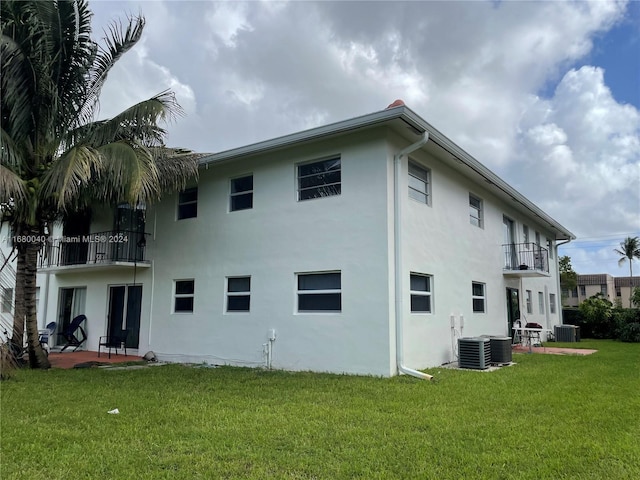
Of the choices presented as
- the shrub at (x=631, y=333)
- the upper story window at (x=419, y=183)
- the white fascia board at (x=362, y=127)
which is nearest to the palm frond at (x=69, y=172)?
the white fascia board at (x=362, y=127)

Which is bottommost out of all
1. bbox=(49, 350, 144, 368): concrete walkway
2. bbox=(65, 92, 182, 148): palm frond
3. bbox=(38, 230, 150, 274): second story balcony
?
bbox=(49, 350, 144, 368): concrete walkway

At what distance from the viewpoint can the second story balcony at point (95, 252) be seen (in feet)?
41.9

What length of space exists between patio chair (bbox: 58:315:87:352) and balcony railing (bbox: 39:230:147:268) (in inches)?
69.3

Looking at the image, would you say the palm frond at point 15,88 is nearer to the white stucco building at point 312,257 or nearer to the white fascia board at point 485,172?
the white stucco building at point 312,257

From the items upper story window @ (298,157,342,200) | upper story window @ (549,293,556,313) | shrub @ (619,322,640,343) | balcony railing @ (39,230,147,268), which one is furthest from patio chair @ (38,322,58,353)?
shrub @ (619,322,640,343)

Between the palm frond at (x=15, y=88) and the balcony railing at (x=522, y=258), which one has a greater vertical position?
the palm frond at (x=15, y=88)

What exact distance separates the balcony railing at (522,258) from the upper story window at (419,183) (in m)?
6.15

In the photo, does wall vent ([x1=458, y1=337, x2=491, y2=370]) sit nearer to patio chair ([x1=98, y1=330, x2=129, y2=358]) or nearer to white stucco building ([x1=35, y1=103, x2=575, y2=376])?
white stucco building ([x1=35, y1=103, x2=575, y2=376])

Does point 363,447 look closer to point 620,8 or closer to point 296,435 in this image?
point 296,435

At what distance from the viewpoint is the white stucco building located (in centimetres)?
921

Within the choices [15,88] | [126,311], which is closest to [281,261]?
[126,311]

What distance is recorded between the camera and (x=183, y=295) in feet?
40.1

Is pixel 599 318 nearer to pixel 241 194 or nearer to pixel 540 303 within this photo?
pixel 540 303

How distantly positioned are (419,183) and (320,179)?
235 centimetres
